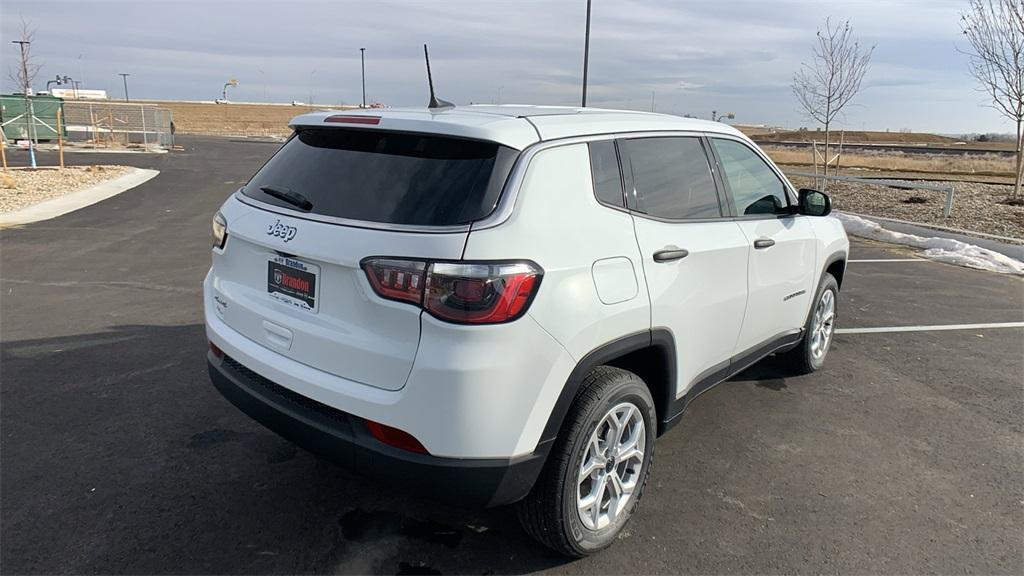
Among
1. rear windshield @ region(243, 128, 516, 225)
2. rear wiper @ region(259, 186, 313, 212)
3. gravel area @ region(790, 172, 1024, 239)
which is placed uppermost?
rear windshield @ region(243, 128, 516, 225)

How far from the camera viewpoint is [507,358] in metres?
2.33

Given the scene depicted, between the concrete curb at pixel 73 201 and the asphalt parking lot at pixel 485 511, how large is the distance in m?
6.50

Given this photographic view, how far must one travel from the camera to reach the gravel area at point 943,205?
1263cm

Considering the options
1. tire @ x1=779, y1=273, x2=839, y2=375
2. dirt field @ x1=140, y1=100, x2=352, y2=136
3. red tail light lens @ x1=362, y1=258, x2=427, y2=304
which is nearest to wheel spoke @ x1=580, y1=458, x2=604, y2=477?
red tail light lens @ x1=362, y1=258, x2=427, y2=304

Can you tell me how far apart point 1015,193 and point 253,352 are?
17393 mm

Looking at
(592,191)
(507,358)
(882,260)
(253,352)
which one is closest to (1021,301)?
(882,260)

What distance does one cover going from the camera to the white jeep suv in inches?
91.8

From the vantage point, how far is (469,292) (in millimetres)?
2271

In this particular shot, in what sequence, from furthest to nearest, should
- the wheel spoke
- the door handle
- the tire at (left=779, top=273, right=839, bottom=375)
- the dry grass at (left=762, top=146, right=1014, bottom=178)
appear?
the dry grass at (left=762, top=146, right=1014, bottom=178)
the tire at (left=779, top=273, right=839, bottom=375)
the door handle
the wheel spoke

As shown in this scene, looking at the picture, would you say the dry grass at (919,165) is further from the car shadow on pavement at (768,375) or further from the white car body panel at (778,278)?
the white car body panel at (778,278)

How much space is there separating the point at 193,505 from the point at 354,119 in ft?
6.35

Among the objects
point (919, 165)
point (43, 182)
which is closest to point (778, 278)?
point (43, 182)

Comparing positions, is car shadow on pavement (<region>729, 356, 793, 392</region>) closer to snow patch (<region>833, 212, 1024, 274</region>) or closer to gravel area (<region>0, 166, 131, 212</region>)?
snow patch (<region>833, 212, 1024, 274</region>)

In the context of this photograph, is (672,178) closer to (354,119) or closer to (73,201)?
(354,119)
